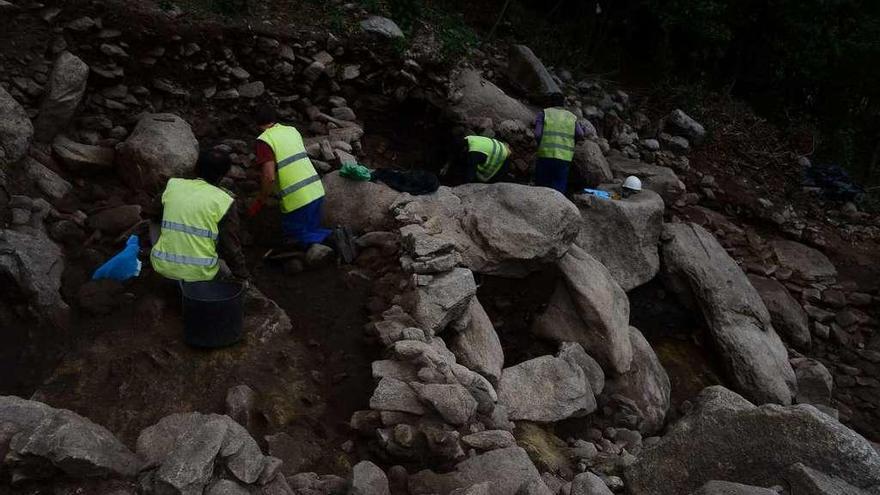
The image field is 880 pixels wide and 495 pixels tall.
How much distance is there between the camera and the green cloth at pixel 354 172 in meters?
6.96

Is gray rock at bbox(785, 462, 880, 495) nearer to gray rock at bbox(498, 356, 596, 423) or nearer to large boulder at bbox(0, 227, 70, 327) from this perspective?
gray rock at bbox(498, 356, 596, 423)

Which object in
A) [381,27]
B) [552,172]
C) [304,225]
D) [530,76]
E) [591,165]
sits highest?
[381,27]

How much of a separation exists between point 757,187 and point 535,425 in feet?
25.1

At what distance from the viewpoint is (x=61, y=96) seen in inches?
246

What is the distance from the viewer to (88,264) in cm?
541

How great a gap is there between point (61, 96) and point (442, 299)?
4202mm

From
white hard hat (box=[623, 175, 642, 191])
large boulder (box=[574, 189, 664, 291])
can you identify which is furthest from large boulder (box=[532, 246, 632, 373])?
white hard hat (box=[623, 175, 642, 191])

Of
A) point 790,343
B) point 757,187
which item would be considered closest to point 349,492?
point 790,343

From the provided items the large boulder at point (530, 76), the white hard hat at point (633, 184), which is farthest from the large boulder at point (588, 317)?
the large boulder at point (530, 76)

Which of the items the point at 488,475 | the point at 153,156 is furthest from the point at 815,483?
the point at 153,156

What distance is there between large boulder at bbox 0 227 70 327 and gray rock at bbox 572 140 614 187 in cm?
692

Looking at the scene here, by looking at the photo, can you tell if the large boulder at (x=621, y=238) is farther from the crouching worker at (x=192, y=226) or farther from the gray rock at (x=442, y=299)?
the crouching worker at (x=192, y=226)

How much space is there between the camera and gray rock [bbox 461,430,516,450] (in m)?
4.45

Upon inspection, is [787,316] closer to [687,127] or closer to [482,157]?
[687,127]
